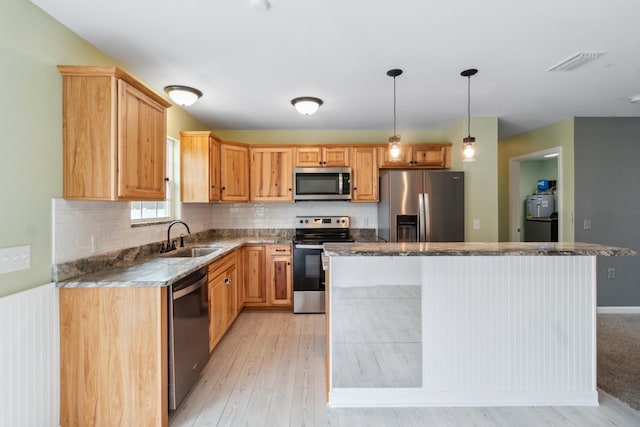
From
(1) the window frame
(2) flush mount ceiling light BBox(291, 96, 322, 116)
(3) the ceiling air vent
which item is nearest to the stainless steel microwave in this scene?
(2) flush mount ceiling light BBox(291, 96, 322, 116)

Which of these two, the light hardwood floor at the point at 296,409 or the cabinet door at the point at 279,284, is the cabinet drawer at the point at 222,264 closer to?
the cabinet door at the point at 279,284

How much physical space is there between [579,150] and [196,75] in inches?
182

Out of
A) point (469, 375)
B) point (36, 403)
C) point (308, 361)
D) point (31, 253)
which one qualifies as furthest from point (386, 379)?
point (31, 253)

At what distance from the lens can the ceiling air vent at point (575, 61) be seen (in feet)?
7.41

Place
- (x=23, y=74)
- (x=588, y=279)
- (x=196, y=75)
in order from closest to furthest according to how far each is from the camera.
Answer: (x=23, y=74) < (x=588, y=279) < (x=196, y=75)

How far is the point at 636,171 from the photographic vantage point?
389 cm

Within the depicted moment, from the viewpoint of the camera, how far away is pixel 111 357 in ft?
5.91

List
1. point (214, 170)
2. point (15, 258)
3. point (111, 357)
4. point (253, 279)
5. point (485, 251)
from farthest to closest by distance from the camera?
point (253, 279), point (214, 170), point (485, 251), point (111, 357), point (15, 258)

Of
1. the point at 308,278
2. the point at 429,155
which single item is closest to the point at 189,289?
the point at 308,278

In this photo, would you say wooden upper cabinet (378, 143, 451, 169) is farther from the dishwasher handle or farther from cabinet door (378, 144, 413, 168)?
the dishwasher handle

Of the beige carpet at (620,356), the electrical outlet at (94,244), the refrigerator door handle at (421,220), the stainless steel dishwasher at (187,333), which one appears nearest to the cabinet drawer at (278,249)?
the stainless steel dishwasher at (187,333)

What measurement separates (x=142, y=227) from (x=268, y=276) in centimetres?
170

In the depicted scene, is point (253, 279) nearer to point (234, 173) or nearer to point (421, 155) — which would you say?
point (234, 173)

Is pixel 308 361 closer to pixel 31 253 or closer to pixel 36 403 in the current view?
pixel 36 403
